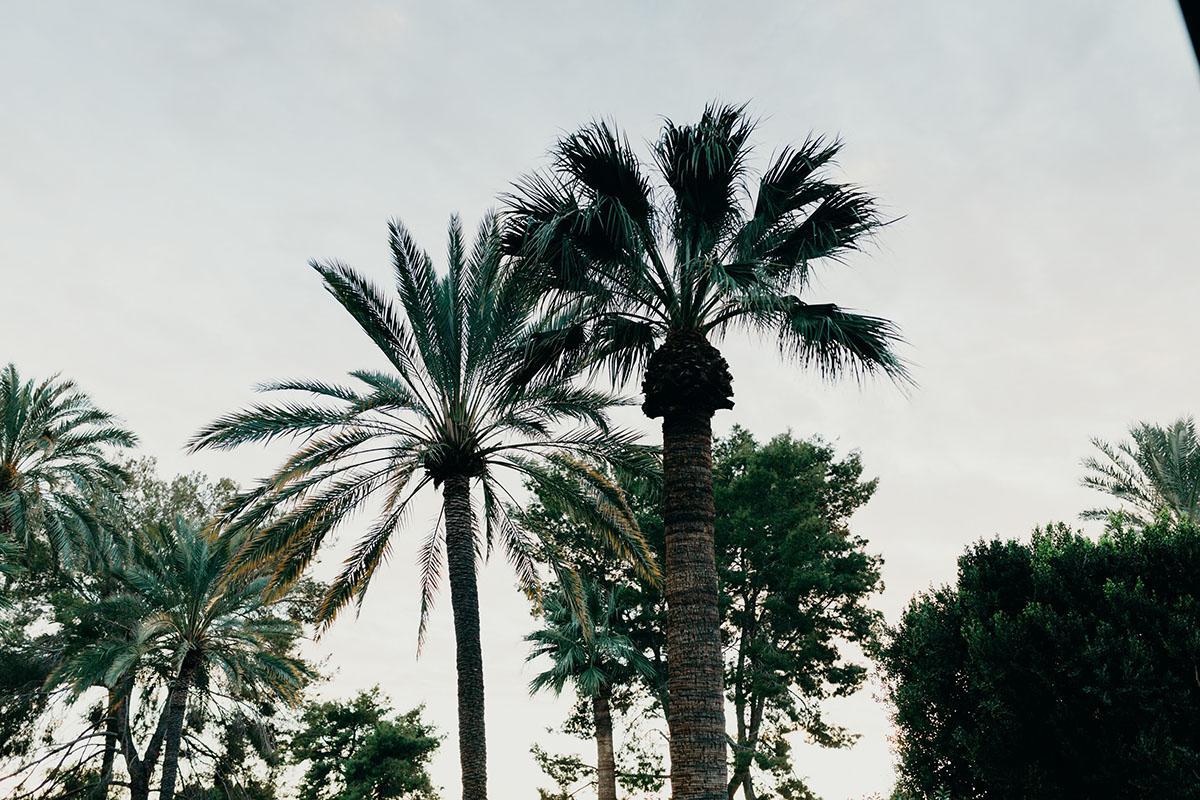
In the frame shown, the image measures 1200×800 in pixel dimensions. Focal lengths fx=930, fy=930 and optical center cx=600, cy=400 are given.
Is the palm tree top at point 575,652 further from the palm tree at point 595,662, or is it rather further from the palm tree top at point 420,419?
the palm tree top at point 420,419

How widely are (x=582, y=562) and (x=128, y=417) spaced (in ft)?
55.8

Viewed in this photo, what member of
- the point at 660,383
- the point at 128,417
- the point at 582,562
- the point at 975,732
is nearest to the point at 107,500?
the point at 128,417

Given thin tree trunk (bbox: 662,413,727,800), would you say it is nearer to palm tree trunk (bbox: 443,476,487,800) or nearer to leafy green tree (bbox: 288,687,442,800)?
palm tree trunk (bbox: 443,476,487,800)

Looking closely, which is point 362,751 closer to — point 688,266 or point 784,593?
point 784,593

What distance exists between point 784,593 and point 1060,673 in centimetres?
2036

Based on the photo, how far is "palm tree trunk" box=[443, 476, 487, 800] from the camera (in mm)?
15352

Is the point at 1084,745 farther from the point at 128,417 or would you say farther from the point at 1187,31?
the point at 128,417

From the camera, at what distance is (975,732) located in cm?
1408

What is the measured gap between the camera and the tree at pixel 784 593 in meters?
32.7

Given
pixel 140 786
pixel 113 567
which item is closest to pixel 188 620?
pixel 113 567

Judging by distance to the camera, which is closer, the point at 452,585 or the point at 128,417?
Answer: the point at 452,585

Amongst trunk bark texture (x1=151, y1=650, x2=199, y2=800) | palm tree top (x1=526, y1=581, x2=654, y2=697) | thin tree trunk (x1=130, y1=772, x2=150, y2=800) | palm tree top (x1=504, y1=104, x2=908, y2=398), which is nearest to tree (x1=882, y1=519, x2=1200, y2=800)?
palm tree top (x1=504, y1=104, x2=908, y2=398)

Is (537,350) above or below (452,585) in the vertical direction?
above

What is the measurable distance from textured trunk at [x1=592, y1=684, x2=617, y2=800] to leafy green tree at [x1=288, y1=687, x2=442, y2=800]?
7.42m
